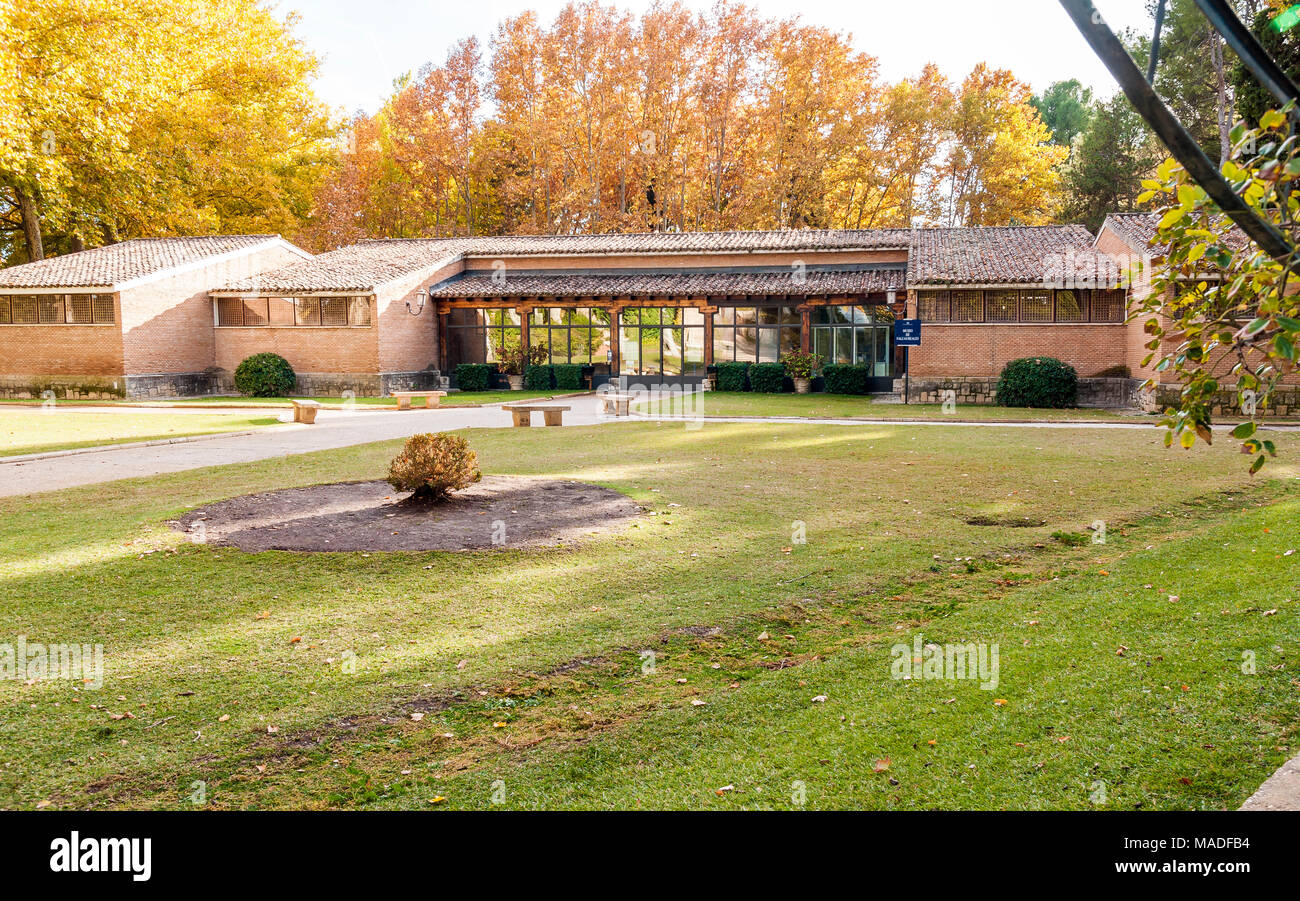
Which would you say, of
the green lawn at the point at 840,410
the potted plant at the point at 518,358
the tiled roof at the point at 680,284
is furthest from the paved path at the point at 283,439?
the potted plant at the point at 518,358

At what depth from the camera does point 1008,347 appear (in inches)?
1108

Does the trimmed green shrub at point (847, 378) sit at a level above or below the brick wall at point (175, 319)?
below

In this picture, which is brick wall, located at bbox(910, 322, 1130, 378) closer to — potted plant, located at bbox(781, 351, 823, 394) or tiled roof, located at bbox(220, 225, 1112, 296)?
tiled roof, located at bbox(220, 225, 1112, 296)

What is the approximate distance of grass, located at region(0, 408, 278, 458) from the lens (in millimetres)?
17203

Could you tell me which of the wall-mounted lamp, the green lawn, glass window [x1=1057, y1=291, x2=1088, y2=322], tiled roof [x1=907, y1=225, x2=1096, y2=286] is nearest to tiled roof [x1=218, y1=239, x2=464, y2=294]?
the wall-mounted lamp

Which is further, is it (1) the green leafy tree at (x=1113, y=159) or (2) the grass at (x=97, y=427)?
(1) the green leafy tree at (x=1113, y=159)

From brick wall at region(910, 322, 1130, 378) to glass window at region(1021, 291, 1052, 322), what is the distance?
27 centimetres

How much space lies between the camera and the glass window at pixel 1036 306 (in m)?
27.9

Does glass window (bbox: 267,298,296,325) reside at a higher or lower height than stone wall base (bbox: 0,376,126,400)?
higher

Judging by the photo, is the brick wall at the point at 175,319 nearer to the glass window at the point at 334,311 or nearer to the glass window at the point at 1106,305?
the glass window at the point at 334,311

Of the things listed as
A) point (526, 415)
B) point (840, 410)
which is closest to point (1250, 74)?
point (840, 410)

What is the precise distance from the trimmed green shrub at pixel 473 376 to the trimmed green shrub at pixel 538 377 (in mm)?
1588

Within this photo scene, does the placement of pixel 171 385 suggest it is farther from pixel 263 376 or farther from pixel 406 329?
pixel 406 329

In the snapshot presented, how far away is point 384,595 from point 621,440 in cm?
1091
